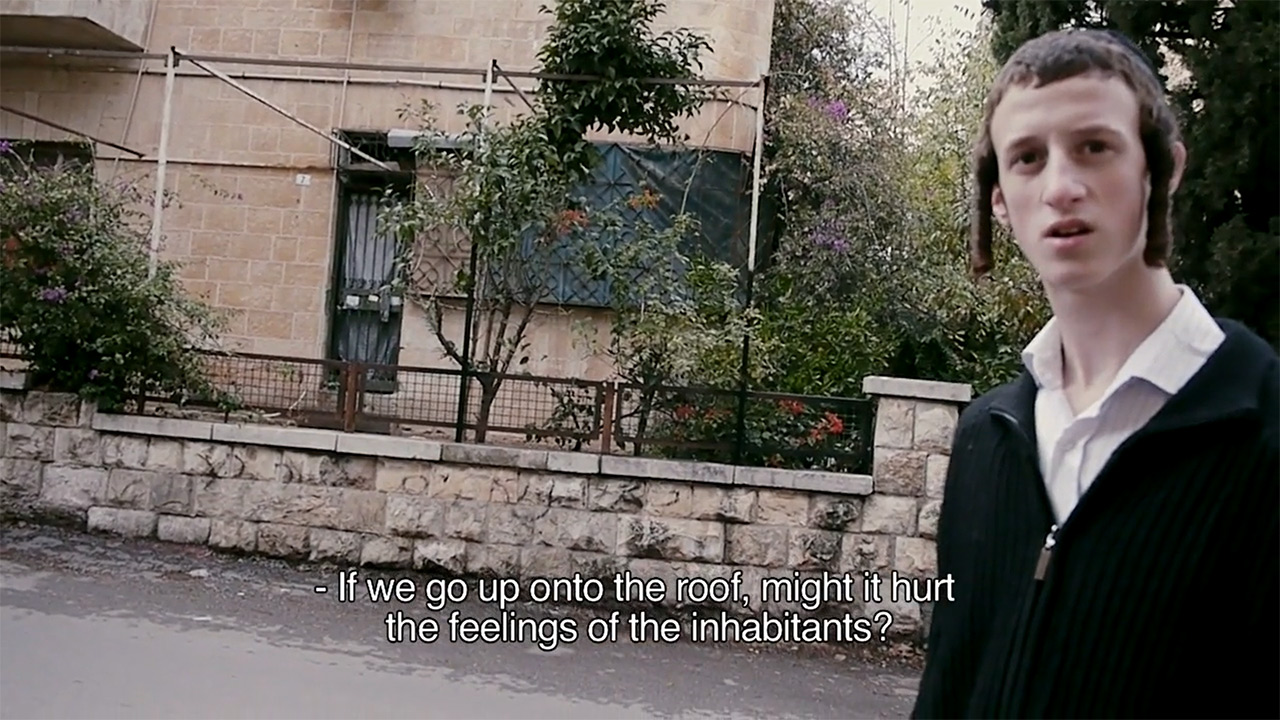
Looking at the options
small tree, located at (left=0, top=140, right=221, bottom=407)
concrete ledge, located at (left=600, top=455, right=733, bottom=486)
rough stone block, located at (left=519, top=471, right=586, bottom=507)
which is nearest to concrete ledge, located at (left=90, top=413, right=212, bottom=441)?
small tree, located at (left=0, top=140, right=221, bottom=407)

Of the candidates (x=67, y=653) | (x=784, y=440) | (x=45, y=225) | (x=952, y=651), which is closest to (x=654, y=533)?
(x=784, y=440)

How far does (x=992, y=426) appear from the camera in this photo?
1389mm

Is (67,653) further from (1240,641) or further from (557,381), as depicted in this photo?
(1240,641)

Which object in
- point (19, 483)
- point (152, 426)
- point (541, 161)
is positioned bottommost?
point (19, 483)

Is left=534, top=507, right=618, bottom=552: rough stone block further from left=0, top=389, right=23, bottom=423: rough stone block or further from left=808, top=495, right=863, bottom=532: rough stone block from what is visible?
left=0, top=389, right=23, bottom=423: rough stone block

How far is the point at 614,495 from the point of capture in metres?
6.52

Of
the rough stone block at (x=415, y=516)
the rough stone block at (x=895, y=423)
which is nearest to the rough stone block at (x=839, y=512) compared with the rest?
the rough stone block at (x=895, y=423)

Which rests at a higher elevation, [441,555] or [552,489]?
[552,489]

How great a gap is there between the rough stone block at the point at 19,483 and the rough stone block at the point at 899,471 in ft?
18.5

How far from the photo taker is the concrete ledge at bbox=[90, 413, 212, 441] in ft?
23.0

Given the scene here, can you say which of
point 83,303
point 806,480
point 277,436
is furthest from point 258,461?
point 806,480

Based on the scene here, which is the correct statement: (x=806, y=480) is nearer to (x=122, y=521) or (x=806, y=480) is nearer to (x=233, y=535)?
(x=233, y=535)

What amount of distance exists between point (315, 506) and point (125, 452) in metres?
1.43

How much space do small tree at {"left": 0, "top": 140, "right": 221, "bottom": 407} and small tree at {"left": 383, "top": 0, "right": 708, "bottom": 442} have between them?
174 cm
